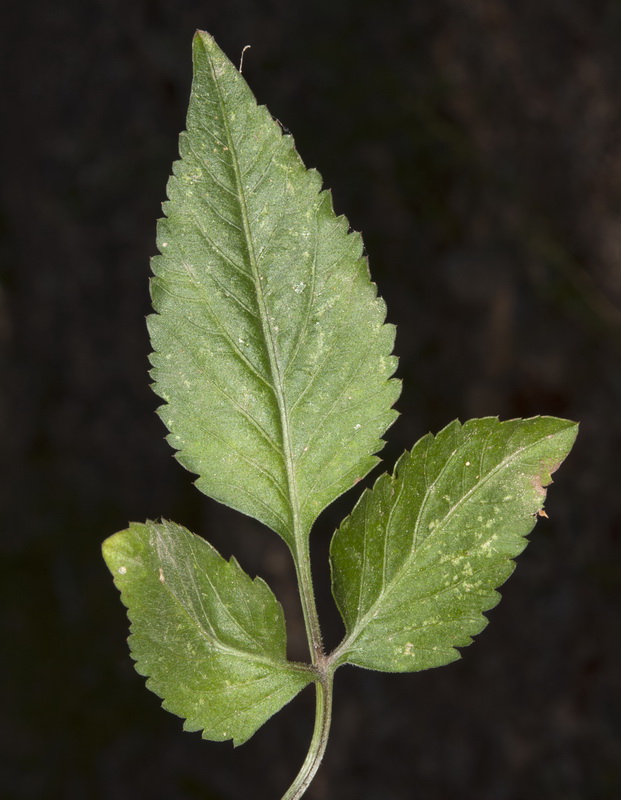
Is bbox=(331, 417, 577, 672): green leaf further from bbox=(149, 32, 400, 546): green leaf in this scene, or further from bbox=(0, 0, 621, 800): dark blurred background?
bbox=(0, 0, 621, 800): dark blurred background

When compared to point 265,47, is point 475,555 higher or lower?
lower

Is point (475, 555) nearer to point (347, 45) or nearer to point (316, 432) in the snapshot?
point (316, 432)

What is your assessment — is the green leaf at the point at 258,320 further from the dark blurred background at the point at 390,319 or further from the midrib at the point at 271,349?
the dark blurred background at the point at 390,319

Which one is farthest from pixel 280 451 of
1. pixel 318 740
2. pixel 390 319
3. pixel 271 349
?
pixel 390 319

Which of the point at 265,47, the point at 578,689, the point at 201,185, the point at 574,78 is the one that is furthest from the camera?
the point at 574,78

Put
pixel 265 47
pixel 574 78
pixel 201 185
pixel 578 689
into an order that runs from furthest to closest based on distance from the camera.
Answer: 1. pixel 574 78
2. pixel 265 47
3. pixel 578 689
4. pixel 201 185

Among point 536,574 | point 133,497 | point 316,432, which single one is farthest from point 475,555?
point 133,497

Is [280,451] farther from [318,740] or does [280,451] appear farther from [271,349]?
[318,740]
